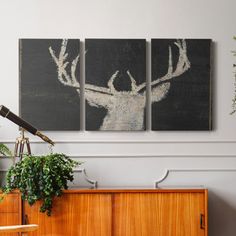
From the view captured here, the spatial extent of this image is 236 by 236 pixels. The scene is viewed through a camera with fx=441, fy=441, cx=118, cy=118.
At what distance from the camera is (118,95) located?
295 centimetres

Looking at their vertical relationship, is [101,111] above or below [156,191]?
above

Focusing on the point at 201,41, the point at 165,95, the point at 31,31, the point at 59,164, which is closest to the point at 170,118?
the point at 165,95

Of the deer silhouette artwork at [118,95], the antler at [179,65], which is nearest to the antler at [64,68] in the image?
the deer silhouette artwork at [118,95]

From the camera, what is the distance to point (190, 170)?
2.95 meters

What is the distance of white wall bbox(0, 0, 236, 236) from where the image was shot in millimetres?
2947

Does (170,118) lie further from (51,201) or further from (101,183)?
(51,201)

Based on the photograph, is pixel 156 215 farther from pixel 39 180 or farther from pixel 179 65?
pixel 179 65

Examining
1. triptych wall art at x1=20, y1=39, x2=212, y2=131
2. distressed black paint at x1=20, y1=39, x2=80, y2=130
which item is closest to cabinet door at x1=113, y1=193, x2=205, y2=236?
triptych wall art at x1=20, y1=39, x2=212, y2=131

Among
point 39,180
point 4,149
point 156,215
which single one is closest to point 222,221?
point 156,215

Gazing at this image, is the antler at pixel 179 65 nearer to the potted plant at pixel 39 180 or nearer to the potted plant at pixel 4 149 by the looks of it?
the potted plant at pixel 39 180

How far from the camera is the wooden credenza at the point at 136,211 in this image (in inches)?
102

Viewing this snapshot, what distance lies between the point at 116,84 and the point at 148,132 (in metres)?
0.39

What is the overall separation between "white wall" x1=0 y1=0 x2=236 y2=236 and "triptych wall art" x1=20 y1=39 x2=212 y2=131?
7 cm

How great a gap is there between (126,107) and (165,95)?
0.27 metres
